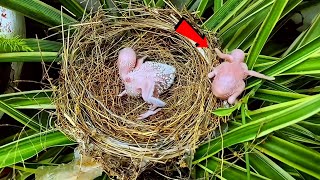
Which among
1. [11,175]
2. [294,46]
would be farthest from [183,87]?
[11,175]

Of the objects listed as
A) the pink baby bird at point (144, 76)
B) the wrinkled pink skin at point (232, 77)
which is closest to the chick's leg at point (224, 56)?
the wrinkled pink skin at point (232, 77)

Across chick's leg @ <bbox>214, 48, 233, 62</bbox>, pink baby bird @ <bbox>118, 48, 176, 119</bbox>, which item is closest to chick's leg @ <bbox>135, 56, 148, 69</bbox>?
pink baby bird @ <bbox>118, 48, 176, 119</bbox>

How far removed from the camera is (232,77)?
0.88 meters

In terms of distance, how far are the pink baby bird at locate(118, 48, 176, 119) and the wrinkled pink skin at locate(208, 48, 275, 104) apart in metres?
0.17

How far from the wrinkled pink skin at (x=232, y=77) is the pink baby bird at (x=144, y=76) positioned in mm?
175

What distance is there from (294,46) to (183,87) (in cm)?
24

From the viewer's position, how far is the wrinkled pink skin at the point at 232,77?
0.88 m

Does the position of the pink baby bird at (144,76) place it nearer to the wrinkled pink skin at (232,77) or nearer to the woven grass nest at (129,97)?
the woven grass nest at (129,97)

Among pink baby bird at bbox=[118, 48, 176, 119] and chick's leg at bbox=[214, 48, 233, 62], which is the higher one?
chick's leg at bbox=[214, 48, 233, 62]

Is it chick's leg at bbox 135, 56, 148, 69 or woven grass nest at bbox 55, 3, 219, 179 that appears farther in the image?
chick's leg at bbox 135, 56, 148, 69

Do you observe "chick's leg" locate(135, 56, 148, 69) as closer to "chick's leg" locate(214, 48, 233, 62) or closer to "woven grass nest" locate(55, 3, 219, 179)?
"woven grass nest" locate(55, 3, 219, 179)

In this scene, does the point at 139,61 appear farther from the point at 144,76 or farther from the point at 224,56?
the point at 224,56

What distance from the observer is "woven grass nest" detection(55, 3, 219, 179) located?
0.90 metres

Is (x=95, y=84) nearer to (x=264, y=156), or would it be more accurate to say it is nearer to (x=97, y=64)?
(x=97, y=64)
